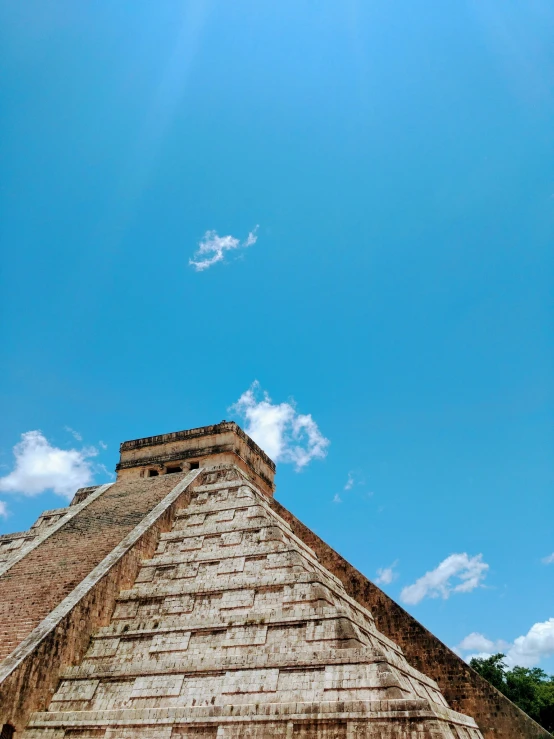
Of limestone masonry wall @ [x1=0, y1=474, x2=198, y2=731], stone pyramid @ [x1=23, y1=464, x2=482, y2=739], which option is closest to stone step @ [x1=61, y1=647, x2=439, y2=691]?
stone pyramid @ [x1=23, y1=464, x2=482, y2=739]

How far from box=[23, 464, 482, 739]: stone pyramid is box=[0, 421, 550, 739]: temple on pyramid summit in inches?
0.6

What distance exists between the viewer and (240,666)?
666cm

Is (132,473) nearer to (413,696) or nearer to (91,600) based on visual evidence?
(91,600)

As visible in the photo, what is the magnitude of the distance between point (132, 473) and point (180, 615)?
827 centimetres

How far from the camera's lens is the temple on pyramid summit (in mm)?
6008

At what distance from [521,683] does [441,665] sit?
1948cm

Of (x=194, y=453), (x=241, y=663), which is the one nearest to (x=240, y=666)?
(x=241, y=663)

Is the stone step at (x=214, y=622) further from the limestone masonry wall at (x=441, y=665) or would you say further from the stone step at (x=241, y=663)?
the limestone masonry wall at (x=441, y=665)

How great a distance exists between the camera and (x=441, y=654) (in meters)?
9.76

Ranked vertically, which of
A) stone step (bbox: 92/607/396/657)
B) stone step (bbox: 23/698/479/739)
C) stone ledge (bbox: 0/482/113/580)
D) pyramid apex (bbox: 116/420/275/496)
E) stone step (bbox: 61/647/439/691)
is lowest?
stone step (bbox: 23/698/479/739)

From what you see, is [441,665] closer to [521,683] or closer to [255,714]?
[255,714]

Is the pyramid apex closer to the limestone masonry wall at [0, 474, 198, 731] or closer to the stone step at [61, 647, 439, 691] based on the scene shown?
the limestone masonry wall at [0, 474, 198, 731]

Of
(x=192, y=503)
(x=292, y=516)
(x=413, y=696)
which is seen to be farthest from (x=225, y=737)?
(x=292, y=516)

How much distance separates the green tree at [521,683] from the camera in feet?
72.7
